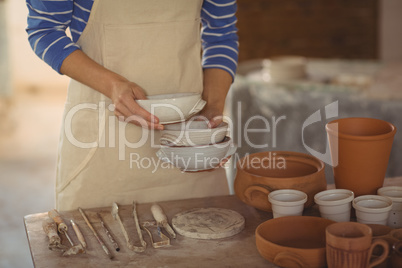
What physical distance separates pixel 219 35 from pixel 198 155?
0.61m

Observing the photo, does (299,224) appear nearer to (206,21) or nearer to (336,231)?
(336,231)

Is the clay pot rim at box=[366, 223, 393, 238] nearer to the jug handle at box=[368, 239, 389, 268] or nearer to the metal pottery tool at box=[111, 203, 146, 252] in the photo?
Answer: the jug handle at box=[368, 239, 389, 268]

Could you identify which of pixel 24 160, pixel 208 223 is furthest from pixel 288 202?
pixel 24 160

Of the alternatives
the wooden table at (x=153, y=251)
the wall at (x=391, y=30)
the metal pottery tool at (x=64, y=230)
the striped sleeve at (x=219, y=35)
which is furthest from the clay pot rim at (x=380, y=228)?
the wall at (x=391, y=30)

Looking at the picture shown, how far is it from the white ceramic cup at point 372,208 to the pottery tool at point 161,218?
45 cm

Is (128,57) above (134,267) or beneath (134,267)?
above

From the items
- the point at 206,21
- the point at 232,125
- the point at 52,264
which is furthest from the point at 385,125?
the point at 232,125

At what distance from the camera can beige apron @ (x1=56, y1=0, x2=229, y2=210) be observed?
164 centimetres

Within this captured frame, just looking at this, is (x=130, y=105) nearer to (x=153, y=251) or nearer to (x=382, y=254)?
(x=153, y=251)

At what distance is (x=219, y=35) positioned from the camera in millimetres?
1852

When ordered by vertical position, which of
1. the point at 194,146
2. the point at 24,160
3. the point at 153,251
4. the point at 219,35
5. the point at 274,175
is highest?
the point at 219,35

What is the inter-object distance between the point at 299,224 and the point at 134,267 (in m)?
0.38

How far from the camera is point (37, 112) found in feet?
20.6

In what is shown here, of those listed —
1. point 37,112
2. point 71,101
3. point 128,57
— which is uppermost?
point 128,57
